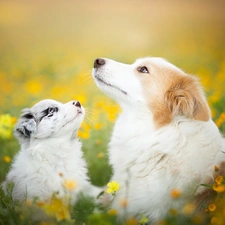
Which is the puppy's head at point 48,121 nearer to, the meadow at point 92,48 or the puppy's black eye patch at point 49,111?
the puppy's black eye patch at point 49,111

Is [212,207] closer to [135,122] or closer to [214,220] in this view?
[214,220]

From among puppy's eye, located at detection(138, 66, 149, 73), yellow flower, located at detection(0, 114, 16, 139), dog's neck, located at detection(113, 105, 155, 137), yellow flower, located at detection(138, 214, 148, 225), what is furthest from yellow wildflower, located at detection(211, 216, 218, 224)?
yellow flower, located at detection(0, 114, 16, 139)

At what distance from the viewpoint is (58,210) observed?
1801mm

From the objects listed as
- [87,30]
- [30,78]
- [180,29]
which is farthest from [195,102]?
[30,78]

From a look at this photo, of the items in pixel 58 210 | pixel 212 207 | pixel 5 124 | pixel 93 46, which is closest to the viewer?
pixel 58 210

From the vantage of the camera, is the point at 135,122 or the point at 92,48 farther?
the point at 92,48

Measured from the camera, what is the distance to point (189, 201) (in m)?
2.10

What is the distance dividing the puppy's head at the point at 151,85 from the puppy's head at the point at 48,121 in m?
0.32

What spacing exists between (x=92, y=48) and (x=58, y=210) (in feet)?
11.9

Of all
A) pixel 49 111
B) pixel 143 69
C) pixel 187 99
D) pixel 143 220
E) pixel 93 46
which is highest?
pixel 143 69

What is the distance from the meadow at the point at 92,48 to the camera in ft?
11.3

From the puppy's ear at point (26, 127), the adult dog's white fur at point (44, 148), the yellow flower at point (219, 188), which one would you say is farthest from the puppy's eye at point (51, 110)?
the yellow flower at point (219, 188)

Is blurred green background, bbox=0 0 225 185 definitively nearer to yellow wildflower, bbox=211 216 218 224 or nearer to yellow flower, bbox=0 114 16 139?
yellow flower, bbox=0 114 16 139

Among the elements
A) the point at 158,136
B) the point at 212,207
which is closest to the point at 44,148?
the point at 158,136
